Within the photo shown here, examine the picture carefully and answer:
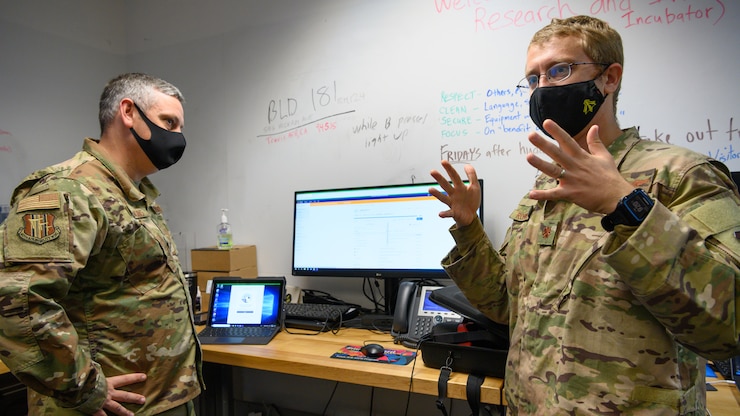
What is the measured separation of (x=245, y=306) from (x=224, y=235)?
530 millimetres

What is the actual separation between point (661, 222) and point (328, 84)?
5.72 ft

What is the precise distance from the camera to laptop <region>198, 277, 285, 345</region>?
1776mm

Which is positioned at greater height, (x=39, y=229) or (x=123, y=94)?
(x=123, y=94)

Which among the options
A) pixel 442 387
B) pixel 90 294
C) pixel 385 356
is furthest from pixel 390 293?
pixel 90 294

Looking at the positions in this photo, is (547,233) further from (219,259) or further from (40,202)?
(219,259)

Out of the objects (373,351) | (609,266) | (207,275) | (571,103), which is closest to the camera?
(609,266)

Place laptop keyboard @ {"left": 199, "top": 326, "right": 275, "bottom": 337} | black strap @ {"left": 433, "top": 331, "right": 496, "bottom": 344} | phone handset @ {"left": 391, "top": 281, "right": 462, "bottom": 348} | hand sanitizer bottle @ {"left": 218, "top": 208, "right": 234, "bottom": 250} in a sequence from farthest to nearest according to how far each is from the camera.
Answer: hand sanitizer bottle @ {"left": 218, "top": 208, "right": 234, "bottom": 250}, laptop keyboard @ {"left": 199, "top": 326, "right": 275, "bottom": 337}, phone handset @ {"left": 391, "top": 281, "right": 462, "bottom": 348}, black strap @ {"left": 433, "top": 331, "right": 496, "bottom": 344}

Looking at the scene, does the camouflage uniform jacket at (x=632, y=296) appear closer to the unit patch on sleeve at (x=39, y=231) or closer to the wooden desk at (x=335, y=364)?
the wooden desk at (x=335, y=364)

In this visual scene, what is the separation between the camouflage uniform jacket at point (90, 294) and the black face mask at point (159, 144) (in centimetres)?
11

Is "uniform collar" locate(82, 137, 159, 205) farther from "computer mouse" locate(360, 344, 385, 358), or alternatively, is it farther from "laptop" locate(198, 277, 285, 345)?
"computer mouse" locate(360, 344, 385, 358)

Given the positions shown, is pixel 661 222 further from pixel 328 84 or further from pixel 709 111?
pixel 328 84

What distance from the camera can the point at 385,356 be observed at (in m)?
1.44

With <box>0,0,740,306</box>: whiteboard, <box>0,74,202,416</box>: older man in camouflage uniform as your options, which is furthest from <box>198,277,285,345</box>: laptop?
A: <box>0,74,202,416</box>: older man in camouflage uniform

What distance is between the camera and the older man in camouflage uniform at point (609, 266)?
68 cm
